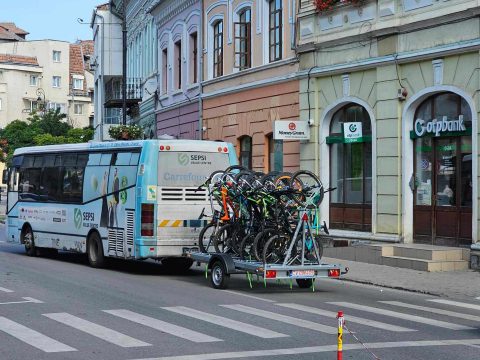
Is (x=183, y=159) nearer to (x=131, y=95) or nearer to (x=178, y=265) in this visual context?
(x=178, y=265)

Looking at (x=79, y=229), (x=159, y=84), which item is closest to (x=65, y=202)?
(x=79, y=229)

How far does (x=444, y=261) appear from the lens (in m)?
18.8

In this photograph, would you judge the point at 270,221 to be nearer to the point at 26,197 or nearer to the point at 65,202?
the point at 65,202

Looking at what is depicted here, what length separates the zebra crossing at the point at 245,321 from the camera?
33.9 ft

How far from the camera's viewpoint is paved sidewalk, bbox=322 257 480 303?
16.0 m

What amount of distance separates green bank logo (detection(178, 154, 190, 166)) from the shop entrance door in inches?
228

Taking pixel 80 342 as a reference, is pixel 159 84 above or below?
above

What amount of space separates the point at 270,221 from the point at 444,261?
5.09 metres

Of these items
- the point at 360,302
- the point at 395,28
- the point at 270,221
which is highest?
the point at 395,28

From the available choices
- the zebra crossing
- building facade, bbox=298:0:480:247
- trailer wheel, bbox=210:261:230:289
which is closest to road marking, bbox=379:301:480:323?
the zebra crossing

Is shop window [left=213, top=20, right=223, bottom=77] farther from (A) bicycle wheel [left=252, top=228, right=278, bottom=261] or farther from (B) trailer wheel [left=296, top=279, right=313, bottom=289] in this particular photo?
(A) bicycle wheel [left=252, top=228, right=278, bottom=261]

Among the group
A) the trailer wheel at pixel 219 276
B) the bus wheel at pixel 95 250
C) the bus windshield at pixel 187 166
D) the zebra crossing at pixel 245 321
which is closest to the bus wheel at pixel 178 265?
the bus wheel at pixel 95 250

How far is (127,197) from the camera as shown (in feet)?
60.4

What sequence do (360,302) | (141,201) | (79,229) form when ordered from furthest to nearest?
(79,229) < (141,201) < (360,302)
